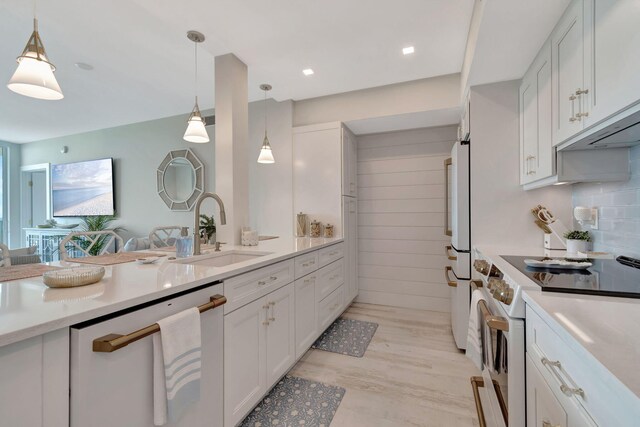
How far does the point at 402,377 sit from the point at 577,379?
5.31 ft

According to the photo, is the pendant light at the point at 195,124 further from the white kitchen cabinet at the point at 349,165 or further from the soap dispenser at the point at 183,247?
the white kitchen cabinet at the point at 349,165

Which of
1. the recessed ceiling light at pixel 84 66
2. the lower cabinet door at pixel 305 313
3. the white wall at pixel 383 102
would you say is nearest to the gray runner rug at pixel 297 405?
the lower cabinet door at pixel 305 313

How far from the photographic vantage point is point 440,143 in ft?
11.2

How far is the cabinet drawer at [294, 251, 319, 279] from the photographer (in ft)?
6.99

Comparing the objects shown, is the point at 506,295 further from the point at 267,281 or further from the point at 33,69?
the point at 33,69

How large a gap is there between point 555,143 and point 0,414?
8.26 ft

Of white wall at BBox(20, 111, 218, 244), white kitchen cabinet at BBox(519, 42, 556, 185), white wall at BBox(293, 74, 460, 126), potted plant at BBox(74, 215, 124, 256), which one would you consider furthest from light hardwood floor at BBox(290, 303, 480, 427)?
potted plant at BBox(74, 215, 124, 256)

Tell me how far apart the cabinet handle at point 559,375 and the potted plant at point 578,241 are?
133 centimetres

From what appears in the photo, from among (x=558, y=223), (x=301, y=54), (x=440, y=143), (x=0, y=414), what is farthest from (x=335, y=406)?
(x=440, y=143)

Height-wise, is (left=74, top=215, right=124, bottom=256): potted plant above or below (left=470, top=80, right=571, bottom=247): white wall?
below

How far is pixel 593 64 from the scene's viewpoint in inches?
48.1

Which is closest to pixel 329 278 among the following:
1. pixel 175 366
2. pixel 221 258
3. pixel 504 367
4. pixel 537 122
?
pixel 221 258

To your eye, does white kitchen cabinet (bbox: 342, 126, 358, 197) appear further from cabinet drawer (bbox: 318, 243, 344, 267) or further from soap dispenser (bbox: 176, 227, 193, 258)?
soap dispenser (bbox: 176, 227, 193, 258)

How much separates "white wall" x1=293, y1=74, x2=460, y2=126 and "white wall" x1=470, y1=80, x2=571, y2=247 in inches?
20.8
